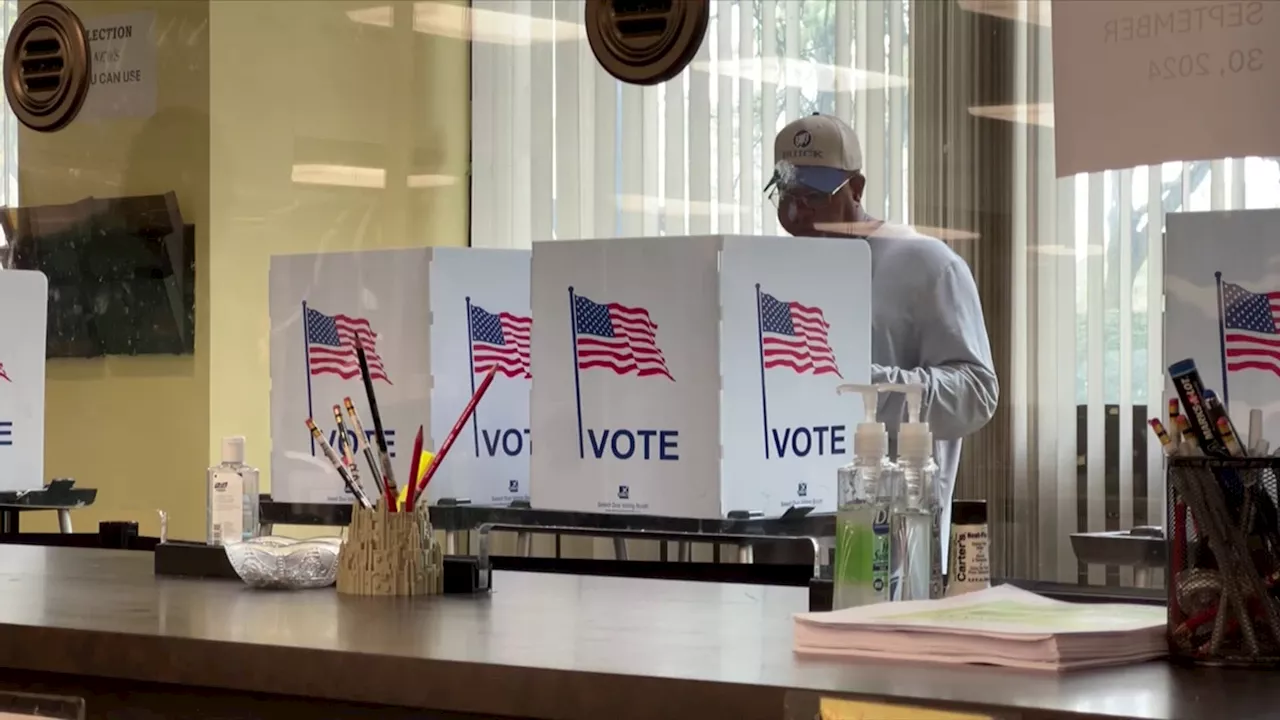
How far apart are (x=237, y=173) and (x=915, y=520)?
7.69 feet

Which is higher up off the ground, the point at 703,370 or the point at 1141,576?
the point at 703,370

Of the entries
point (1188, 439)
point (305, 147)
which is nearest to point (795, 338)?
point (1188, 439)

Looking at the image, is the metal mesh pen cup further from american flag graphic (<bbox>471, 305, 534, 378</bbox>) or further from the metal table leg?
american flag graphic (<bbox>471, 305, 534, 378</bbox>)

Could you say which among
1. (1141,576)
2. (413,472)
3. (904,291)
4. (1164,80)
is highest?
(1164,80)

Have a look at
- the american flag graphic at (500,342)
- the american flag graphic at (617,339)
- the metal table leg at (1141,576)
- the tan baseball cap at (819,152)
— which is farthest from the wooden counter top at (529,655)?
the tan baseball cap at (819,152)

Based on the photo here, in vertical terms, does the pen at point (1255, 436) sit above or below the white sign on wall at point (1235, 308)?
below

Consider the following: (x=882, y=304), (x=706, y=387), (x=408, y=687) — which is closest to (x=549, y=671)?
(x=408, y=687)

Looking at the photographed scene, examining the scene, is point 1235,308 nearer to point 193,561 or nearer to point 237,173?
point 193,561

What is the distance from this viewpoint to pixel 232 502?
1949 millimetres

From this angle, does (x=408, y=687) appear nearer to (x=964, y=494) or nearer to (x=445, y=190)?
(x=964, y=494)

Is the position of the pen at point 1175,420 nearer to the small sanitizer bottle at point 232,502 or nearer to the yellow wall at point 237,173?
the small sanitizer bottle at point 232,502

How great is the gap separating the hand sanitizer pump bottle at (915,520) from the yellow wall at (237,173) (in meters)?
2.11

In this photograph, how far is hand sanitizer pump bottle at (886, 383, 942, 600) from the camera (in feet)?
4.49

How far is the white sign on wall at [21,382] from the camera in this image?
9.43 ft
